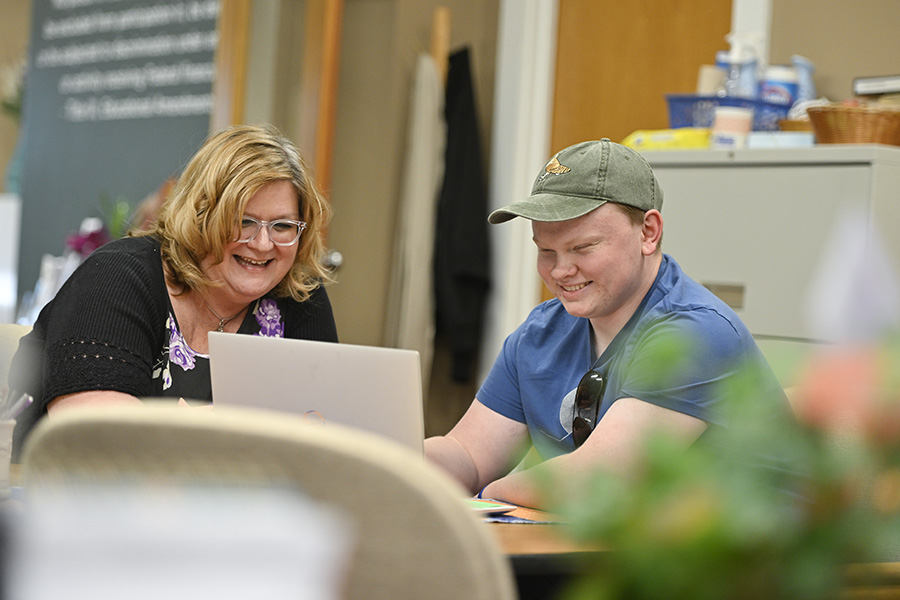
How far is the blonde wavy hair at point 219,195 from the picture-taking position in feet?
6.15

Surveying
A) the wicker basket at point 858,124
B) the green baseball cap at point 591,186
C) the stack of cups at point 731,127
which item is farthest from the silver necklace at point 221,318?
the wicker basket at point 858,124

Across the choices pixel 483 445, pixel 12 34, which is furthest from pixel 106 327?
pixel 12 34

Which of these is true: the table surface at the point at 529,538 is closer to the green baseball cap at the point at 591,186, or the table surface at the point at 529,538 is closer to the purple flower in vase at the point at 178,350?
the green baseball cap at the point at 591,186

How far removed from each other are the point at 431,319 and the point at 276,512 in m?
3.55

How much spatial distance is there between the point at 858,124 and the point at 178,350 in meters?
1.82

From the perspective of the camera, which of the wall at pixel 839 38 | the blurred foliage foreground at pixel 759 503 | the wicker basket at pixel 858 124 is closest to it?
the blurred foliage foreground at pixel 759 503

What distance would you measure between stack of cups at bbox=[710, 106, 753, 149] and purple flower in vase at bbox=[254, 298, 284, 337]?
1415 mm

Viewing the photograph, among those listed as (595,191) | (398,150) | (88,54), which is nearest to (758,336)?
(595,191)

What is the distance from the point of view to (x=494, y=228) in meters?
4.20

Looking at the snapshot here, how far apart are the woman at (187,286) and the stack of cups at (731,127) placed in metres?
1.29

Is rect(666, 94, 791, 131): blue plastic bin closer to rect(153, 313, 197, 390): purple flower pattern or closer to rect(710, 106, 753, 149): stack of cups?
rect(710, 106, 753, 149): stack of cups

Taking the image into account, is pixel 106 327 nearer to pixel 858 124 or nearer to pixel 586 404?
pixel 586 404

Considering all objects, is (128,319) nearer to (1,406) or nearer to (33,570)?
(1,406)

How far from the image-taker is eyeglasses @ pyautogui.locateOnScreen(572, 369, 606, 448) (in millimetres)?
1715
